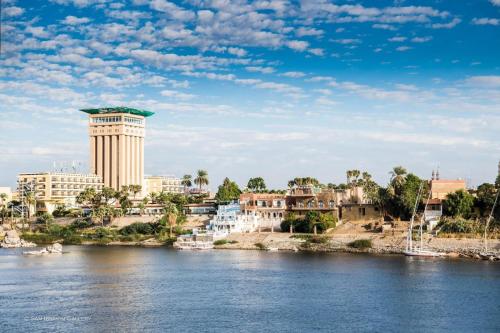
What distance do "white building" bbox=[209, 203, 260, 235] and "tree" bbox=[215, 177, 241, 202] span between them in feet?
61.9

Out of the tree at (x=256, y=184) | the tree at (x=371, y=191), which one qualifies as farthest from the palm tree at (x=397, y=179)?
the tree at (x=256, y=184)

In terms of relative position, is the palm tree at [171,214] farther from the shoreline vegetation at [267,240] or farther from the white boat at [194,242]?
the white boat at [194,242]

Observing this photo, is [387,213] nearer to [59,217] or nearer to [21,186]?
[59,217]

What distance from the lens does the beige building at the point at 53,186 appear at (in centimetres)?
17391

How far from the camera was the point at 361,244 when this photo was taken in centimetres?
10844

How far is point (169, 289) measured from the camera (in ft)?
233

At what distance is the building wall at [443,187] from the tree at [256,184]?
2143 inches

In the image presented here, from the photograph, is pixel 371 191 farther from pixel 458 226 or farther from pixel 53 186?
pixel 53 186

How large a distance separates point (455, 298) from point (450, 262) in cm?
2861

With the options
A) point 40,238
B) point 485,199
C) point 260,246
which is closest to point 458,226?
point 485,199

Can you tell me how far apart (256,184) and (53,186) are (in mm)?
55101

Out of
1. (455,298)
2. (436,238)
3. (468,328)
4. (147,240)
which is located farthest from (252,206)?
(468,328)

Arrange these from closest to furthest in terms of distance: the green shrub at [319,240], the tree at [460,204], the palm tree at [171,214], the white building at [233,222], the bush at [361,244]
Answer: the bush at [361,244] < the tree at [460,204] < the green shrub at [319,240] < the white building at [233,222] < the palm tree at [171,214]

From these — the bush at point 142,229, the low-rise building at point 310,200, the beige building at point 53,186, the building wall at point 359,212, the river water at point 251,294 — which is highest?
the beige building at point 53,186
